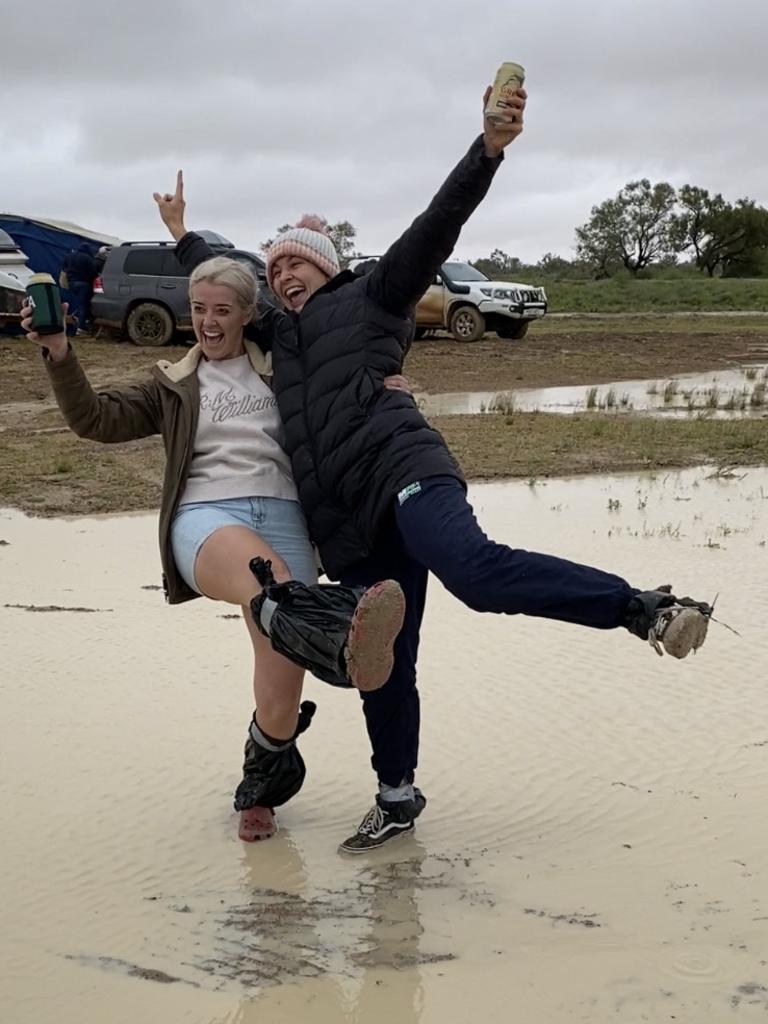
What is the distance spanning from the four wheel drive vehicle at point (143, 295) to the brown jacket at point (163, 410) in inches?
655

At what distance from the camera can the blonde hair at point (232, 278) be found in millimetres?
4098

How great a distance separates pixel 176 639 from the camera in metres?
6.46

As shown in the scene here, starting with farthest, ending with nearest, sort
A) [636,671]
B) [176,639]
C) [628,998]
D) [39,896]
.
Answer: [176,639] < [636,671] < [39,896] < [628,998]

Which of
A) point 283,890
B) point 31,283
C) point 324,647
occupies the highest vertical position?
point 31,283

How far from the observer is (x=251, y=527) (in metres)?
4.04

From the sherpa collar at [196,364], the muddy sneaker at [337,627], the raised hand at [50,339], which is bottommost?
the muddy sneaker at [337,627]

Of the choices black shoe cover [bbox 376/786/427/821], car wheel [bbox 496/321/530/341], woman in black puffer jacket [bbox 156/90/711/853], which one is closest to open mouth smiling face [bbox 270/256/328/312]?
woman in black puffer jacket [bbox 156/90/711/853]

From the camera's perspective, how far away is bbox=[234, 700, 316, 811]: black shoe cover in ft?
14.0

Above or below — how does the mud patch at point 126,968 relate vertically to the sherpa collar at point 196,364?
below

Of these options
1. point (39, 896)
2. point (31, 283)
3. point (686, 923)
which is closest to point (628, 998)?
point (686, 923)

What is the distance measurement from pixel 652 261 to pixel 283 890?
70.2 metres

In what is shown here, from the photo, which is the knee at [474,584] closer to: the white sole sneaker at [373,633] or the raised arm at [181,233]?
the white sole sneaker at [373,633]

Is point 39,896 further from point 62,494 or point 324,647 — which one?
point 62,494

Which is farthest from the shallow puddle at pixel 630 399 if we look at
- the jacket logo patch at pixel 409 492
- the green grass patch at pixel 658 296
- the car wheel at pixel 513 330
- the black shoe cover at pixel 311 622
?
the green grass patch at pixel 658 296
